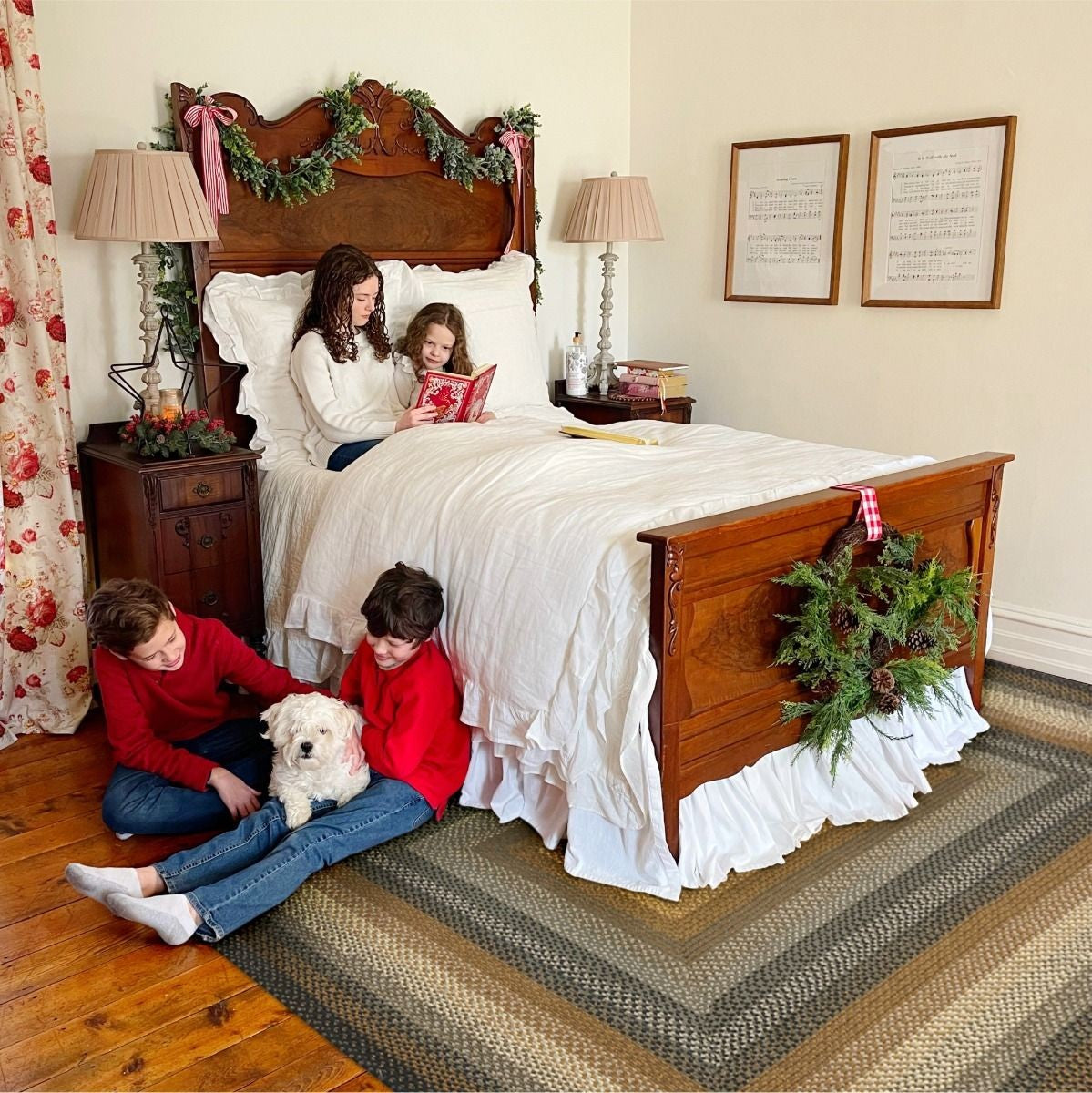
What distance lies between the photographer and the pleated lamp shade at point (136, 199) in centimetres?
281

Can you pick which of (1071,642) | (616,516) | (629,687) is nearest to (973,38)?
(1071,642)

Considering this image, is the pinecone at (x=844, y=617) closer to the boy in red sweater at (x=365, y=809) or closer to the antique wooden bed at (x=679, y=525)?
the antique wooden bed at (x=679, y=525)

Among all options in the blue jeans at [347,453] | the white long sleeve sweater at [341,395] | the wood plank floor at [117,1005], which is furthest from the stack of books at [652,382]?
the wood plank floor at [117,1005]

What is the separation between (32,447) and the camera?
289 cm

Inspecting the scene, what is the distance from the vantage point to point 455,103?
3.86m

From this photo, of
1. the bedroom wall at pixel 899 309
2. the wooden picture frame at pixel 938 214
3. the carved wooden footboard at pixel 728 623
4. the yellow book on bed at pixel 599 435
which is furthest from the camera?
the wooden picture frame at pixel 938 214

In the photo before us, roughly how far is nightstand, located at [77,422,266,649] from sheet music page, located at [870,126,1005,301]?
2.22m

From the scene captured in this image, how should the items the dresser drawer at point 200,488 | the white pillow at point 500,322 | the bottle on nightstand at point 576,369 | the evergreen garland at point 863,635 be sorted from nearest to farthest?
the evergreen garland at point 863,635, the dresser drawer at point 200,488, the white pillow at point 500,322, the bottle on nightstand at point 576,369

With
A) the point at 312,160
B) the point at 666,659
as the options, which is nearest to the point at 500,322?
the point at 312,160

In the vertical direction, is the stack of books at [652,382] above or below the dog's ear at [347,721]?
above

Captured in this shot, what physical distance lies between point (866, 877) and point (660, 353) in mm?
2716

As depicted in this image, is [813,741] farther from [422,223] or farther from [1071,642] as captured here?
[422,223]

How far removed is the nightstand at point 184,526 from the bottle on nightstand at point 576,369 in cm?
154

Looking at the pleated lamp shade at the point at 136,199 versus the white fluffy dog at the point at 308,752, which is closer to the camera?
the white fluffy dog at the point at 308,752
